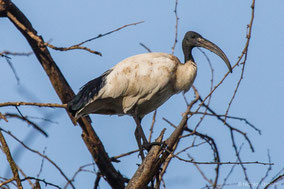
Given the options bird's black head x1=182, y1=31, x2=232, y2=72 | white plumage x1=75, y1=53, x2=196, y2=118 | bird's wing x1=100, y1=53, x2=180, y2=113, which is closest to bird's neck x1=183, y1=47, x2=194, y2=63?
bird's black head x1=182, y1=31, x2=232, y2=72

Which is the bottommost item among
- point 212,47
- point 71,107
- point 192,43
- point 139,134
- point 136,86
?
point 71,107

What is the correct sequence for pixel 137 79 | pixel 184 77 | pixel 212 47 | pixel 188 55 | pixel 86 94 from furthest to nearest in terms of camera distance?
pixel 188 55, pixel 212 47, pixel 184 77, pixel 137 79, pixel 86 94

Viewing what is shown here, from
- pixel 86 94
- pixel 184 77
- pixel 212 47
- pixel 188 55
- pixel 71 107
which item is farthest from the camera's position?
pixel 188 55

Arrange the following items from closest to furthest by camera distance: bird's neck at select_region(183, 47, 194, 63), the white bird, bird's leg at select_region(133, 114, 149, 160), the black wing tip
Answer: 1. the black wing tip
2. the white bird
3. bird's leg at select_region(133, 114, 149, 160)
4. bird's neck at select_region(183, 47, 194, 63)

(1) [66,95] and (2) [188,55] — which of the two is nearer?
(1) [66,95]

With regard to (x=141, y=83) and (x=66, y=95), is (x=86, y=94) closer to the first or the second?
(x=66, y=95)

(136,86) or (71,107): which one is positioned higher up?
(136,86)

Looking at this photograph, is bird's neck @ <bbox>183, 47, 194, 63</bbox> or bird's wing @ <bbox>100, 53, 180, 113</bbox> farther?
bird's neck @ <bbox>183, 47, 194, 63</bbox>

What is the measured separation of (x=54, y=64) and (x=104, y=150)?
1.20m

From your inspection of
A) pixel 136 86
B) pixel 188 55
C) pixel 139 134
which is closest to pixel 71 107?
pixel 136 86

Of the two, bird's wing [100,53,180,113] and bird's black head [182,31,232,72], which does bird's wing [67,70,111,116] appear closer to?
bird's wing [100,53,180,113]

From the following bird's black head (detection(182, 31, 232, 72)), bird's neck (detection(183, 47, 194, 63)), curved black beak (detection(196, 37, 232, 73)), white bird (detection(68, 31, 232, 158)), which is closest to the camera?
white bird (detection(68, 31, 232, 158))

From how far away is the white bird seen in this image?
6215mm

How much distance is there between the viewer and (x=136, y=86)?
6.32 m
